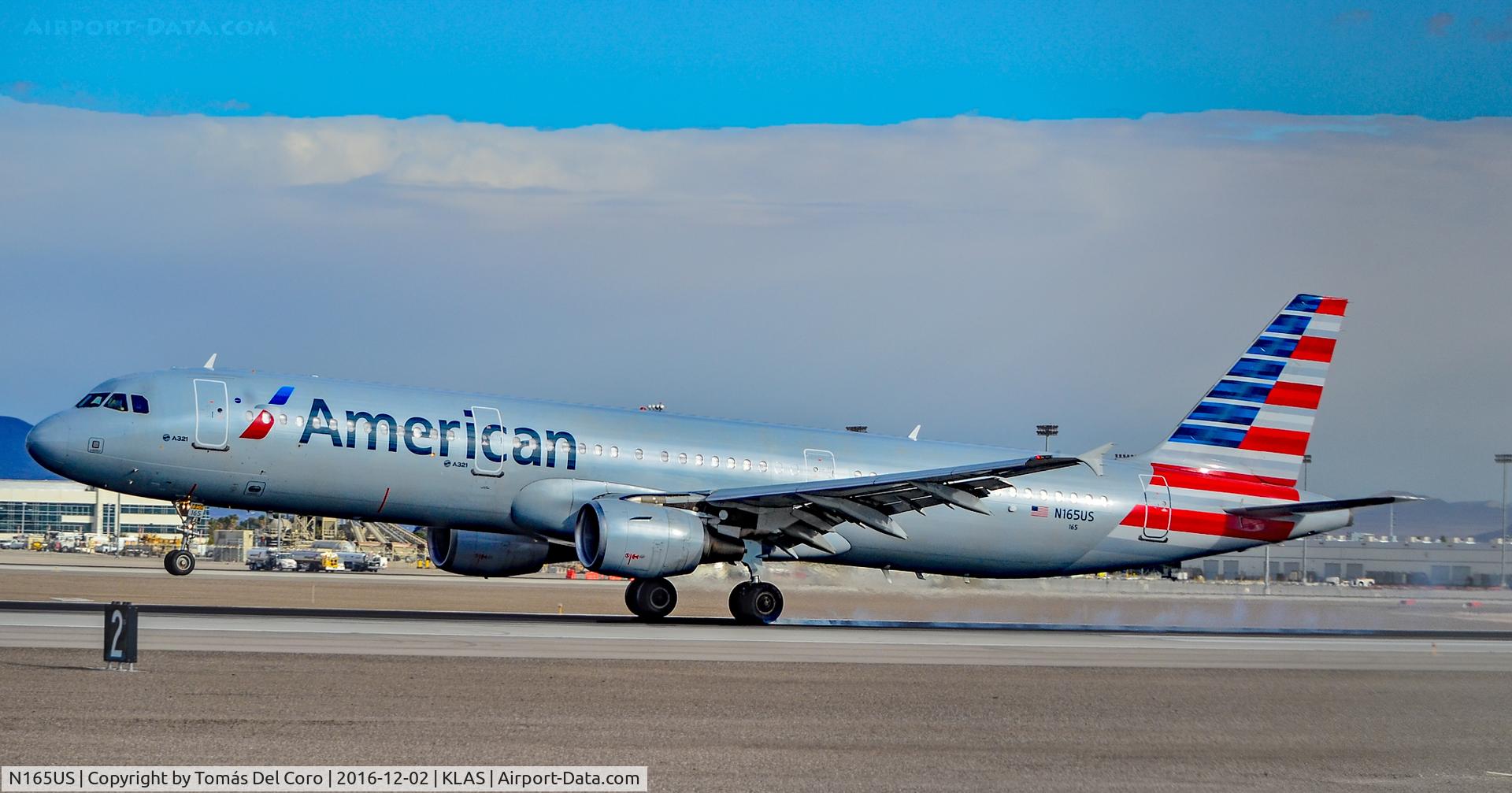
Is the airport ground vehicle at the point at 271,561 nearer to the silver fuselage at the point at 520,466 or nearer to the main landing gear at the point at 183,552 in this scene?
the main landing gear at the point at 183,552

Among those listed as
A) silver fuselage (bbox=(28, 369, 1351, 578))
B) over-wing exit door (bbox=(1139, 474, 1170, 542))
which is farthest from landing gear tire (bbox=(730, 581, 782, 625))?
over-wing exit door (bbox=(1139, 474, 1170, 542))

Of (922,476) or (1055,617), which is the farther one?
(1055,617)

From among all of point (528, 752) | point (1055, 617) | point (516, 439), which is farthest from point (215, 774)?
point (1055, 617)

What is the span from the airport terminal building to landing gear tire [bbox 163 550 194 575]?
131 meters

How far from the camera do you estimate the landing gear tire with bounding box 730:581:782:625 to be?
3145cm

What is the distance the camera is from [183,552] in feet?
96.1

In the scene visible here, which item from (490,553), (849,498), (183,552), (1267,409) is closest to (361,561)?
(490,553)

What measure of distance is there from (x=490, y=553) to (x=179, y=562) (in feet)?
21.5

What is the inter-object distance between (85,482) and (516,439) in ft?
27.9

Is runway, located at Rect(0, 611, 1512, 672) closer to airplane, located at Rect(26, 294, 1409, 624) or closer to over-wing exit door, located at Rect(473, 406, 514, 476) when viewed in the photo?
airplane, located at Rect(26, 294, 1409, 624)

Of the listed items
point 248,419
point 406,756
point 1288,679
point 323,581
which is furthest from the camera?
point 323,581

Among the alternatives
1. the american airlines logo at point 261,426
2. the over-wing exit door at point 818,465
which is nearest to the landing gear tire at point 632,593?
the over-wing exit door at point 818,465

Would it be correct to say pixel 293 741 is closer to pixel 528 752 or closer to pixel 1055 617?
pixel 528 752

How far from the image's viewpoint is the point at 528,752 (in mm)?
12969
